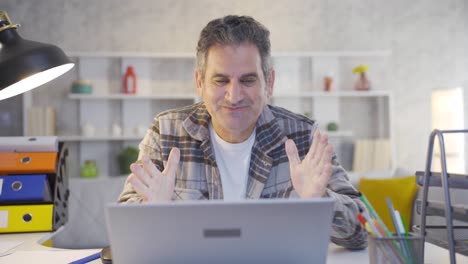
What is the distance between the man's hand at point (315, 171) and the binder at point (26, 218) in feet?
3.62

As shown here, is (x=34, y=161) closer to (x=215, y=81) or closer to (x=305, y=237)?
(x=215, y=81)

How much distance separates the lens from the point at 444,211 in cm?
104

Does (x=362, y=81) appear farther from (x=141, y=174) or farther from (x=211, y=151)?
(x=141, y=174)

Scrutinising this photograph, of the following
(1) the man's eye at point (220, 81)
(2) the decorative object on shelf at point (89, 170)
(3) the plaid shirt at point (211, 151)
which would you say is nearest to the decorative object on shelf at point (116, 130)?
(2) the decorative object on shelf at point (89, 170)

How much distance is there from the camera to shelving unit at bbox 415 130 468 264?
3.25 feet

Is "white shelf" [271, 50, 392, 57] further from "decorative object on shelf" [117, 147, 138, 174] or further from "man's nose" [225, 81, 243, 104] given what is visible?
"man's nose" [225, 81, 243, 104]

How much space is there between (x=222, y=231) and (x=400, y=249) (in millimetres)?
324

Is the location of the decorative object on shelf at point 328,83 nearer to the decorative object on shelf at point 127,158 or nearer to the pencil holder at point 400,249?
the decorative object on shelf at point 127,158

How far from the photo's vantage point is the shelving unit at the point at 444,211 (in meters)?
0.99

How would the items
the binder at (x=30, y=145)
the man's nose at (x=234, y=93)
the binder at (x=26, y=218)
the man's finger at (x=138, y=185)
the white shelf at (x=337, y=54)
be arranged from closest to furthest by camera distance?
the man's finger at (x=138, y=185) → the man's nose at (x=234, y=93) → the binder at (x=26, y=218) → the binder at (x=30, y=145) → the white shelf at (x=337, y=54)

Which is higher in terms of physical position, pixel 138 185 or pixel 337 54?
pixel 337 54

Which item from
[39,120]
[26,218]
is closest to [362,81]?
[39,120]

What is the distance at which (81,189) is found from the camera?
3.23 m

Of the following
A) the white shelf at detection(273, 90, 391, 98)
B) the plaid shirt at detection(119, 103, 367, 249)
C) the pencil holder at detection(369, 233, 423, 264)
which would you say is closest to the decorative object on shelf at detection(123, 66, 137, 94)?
the white shelf at detection(273, 90, 391, 98)
